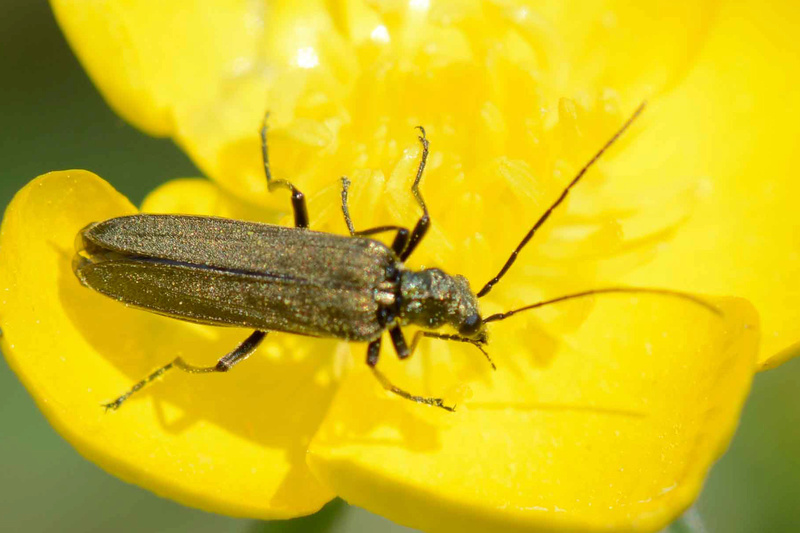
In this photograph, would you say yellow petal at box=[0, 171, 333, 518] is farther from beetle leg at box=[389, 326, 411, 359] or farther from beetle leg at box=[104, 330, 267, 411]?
beetle leg at box=[389, 326, 411, 359]

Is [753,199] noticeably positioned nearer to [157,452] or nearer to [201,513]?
[157,452]

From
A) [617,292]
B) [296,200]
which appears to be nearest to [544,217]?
[617,292]

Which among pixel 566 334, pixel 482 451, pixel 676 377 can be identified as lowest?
pixel 482 451

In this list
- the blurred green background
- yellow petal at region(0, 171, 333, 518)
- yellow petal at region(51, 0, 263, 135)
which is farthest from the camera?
the blurred green background

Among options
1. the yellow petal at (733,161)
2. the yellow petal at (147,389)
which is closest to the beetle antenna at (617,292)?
the yellow petal at (733,161)

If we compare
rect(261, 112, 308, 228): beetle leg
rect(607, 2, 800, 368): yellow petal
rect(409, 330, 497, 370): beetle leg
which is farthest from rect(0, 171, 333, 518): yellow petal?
rect(607, 2, 800, 368): yellow petal

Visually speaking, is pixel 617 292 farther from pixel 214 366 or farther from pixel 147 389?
pixel 147 389

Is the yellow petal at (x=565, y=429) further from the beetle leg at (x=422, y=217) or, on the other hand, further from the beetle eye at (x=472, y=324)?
the beetle leg at (x=422, y=217)

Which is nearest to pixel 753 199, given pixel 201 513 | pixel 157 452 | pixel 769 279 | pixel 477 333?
pixel 769 279
